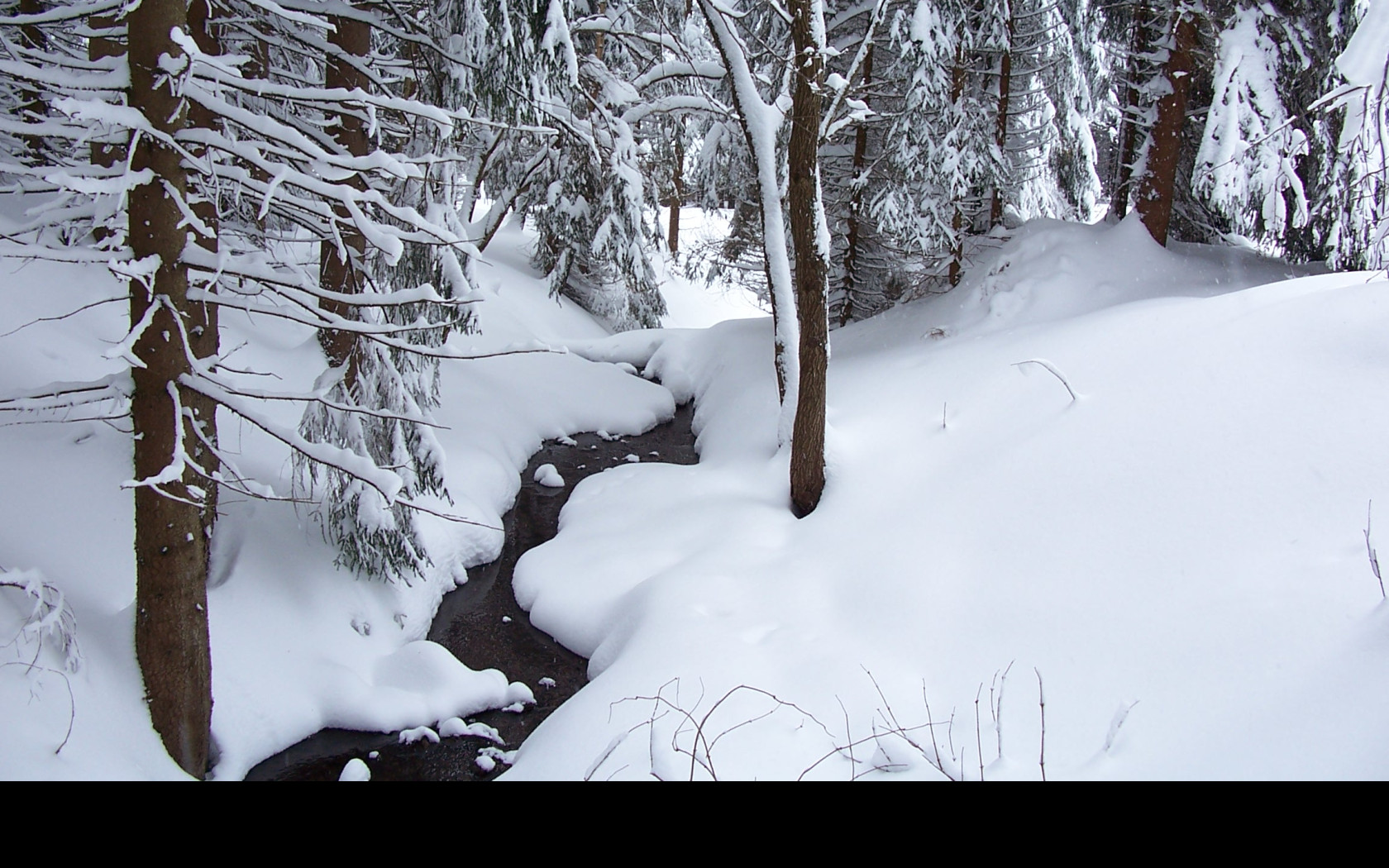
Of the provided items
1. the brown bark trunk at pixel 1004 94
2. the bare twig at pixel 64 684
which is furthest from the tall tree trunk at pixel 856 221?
the bare twig at pixel 64 684

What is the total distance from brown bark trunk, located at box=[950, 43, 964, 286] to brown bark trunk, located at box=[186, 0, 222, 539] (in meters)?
9.22

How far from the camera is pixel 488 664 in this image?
280 inches

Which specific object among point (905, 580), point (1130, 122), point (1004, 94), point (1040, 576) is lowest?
point (905, 580)

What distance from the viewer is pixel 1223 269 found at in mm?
11258

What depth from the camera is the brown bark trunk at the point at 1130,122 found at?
11836mm

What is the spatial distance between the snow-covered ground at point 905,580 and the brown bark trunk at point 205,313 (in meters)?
0.80

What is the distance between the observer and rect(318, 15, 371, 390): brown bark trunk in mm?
7023

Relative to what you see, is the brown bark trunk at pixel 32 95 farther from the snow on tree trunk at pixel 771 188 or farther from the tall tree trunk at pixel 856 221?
the tall tree trunk at pixel 856 221

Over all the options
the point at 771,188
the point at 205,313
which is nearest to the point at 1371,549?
the point at 771,188

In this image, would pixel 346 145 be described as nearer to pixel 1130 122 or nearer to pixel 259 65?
pixel 259 65

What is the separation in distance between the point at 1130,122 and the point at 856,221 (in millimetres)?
4076
